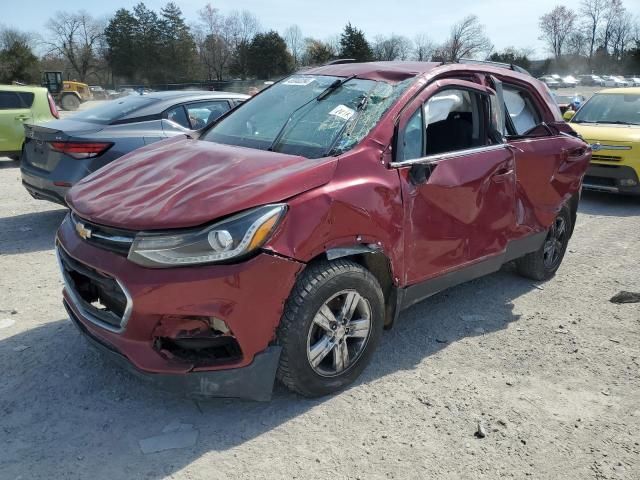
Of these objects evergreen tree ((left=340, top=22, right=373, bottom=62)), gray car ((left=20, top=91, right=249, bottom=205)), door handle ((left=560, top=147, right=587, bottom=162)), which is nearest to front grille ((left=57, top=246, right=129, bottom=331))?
gray car ((left=20, top=91, right=249, bottom=205))

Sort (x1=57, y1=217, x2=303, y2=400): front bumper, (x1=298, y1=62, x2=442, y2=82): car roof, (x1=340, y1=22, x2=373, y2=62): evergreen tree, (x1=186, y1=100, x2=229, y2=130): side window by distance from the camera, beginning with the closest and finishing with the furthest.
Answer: (x1=57, y1=217, x2=303, y2=400): front bumper
(x1=298, y1=62, x2=442, y2=82): car roof
(x1=186, y1=100, x2=229, y2=130): side window
(x1=340, y1=22, x2=373, y2=62): evergreen tree

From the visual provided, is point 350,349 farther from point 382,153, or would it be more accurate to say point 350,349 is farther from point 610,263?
point 610,263

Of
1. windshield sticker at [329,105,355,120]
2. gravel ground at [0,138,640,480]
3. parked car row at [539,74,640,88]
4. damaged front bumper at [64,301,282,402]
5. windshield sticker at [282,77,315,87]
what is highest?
parked car row at [539,74,640,88]

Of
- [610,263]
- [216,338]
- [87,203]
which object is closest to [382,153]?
[216,338]

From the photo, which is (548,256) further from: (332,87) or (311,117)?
(311,117)

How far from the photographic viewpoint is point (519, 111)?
4863mm

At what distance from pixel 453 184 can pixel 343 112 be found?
86 cm

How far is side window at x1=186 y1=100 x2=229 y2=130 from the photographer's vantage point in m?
6.95

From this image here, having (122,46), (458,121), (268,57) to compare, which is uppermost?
(122,46)

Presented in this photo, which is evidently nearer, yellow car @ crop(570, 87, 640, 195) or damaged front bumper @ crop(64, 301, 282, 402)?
damaged front bumper @ crop(64, 301, 282, 402)

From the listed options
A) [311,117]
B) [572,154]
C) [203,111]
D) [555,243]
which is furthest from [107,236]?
[203,111]

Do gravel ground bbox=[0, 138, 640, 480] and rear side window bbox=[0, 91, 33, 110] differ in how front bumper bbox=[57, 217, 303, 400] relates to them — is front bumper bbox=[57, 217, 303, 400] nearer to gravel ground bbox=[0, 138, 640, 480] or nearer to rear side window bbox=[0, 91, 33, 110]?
gravel ground bbox=[0, 138, 640, 480]

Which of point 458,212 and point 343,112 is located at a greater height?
point 343,112

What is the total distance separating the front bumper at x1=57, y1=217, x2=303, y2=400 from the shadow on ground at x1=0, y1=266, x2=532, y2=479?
31 cm
